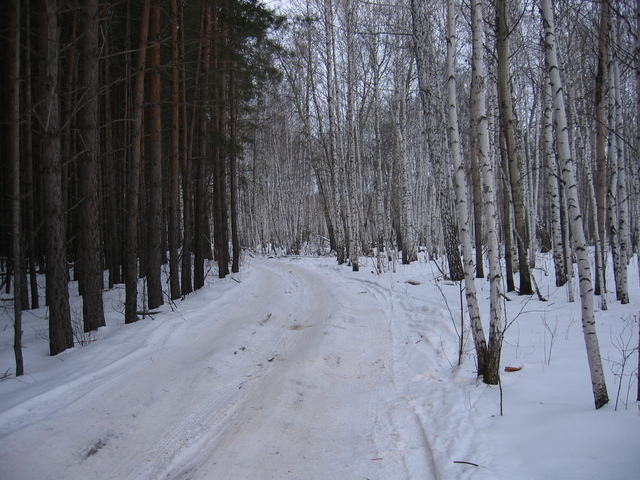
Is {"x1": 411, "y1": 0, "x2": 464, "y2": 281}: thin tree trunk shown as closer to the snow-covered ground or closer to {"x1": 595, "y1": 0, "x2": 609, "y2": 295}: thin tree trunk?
{"x1": 595, "y1": 0, "x2": 609, "y2": 295}: thin tree trunk

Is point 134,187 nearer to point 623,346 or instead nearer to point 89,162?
point 89,162

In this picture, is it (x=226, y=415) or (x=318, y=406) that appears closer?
(x=226, y=415)

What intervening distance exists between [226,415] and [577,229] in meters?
3.54

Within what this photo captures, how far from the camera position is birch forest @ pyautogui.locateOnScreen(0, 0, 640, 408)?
4465 millimetres

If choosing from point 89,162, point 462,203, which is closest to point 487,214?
point 462,203

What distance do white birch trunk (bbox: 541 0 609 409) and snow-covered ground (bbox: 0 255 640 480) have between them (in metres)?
0.20

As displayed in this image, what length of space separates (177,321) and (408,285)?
20.6 ft

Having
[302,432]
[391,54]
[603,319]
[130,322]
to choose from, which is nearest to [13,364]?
[130,322]

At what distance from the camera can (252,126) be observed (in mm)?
15570

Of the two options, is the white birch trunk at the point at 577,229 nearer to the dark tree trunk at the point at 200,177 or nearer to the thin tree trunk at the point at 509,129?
the thin tree trunk at the point at 509,129

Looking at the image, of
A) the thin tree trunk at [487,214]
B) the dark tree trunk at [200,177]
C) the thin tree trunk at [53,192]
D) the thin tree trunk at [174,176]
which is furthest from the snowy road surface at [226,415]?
the dark tree trunk at [200,177]

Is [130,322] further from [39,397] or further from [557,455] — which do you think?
[557,455]

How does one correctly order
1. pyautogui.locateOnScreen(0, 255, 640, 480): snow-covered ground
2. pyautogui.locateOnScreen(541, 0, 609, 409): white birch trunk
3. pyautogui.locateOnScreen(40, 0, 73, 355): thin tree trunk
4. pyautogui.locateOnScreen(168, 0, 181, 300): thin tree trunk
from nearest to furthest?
pyautogui.locateOnScreen(0, 255, 640, 480): snow-covered ground → pyautogui.locateOnScreen(541, 0, 609, 409): white birch trunk → pyautogui.locateOnScreen(40, 0, 73, 355): thin tree trunk → pyautogui.locateOnScreen(168, 0, 181, 300): thin tree trunk

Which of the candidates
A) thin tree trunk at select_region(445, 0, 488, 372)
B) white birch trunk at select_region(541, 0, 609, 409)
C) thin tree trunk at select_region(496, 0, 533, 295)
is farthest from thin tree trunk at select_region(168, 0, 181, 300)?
white birch trunk at select_region(541, 0, 609, 409)
